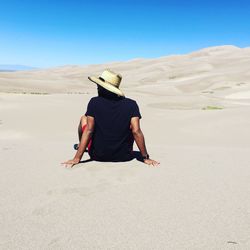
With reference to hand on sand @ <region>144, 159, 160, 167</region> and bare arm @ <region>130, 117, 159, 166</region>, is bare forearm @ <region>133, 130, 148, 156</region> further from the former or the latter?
hand on sand @ <region>144, 159, 160, 167</region>

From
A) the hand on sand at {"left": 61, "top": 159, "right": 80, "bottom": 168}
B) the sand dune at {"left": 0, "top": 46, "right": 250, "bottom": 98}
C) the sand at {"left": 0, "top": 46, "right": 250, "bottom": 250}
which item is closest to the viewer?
the sand at {"left": 0, "top": 46, "right": 250, "bottom": 250}

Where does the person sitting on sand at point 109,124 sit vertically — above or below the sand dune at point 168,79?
above

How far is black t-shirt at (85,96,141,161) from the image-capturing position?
5.02 meters

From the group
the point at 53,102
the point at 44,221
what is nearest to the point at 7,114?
the point at 53,102

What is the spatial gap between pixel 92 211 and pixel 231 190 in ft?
5.25

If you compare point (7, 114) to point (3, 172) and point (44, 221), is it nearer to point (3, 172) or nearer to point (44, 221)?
point (3, 172)

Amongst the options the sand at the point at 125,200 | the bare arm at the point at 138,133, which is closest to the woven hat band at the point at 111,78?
the bare arm at the point at 138,133

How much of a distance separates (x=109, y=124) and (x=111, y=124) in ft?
0.10

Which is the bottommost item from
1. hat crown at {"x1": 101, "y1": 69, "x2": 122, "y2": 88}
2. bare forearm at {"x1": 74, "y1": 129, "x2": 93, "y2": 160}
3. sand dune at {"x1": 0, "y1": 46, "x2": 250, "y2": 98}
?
sand dune at {"x1": 0, "y1": 46, "x2": 250, "y2": 98}

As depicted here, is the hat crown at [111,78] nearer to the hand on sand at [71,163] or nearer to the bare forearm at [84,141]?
the bare forearm at [84,141]

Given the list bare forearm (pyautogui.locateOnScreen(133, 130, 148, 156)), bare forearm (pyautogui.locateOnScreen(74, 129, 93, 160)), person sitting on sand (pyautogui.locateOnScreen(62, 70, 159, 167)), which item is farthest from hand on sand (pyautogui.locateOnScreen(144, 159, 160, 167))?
bare forearm (pyautogui.locateOnScreen(74, 129, 93, 160))

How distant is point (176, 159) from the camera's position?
5.54 m

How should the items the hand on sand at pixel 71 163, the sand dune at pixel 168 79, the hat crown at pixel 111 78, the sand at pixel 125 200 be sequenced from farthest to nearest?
the sand dune at pixel 168 79 < the hat crown at pixel 111 78 < the hand on sand at pixel 71 163 < the sand at pixel 125 200

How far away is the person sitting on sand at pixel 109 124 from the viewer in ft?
16.5
